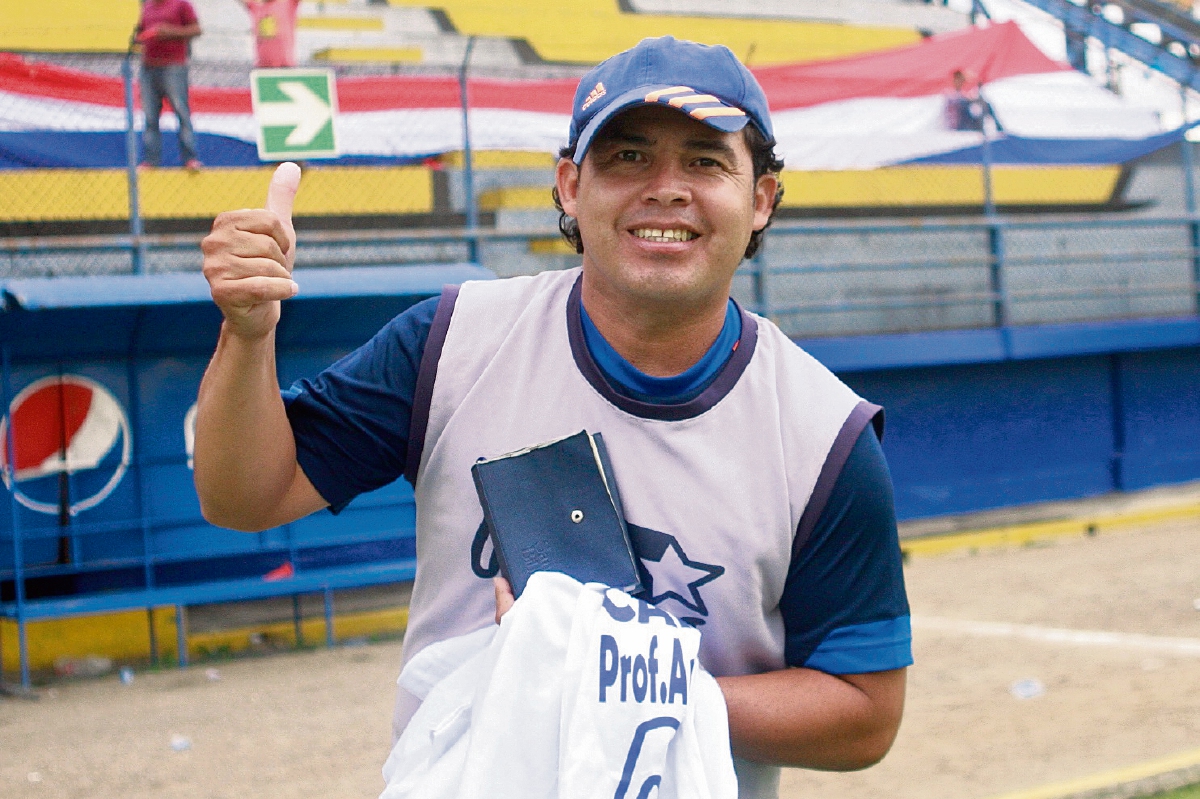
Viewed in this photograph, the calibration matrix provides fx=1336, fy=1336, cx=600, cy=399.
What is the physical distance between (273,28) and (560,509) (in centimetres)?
859

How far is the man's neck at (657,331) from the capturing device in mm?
1935

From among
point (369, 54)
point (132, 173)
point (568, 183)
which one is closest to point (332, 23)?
point (369, 54)

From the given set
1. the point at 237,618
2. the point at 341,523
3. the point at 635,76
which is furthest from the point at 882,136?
the point at 635,76

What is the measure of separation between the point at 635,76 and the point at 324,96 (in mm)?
6878

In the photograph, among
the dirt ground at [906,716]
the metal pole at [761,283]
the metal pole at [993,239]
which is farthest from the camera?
the metal pole at [993,239]

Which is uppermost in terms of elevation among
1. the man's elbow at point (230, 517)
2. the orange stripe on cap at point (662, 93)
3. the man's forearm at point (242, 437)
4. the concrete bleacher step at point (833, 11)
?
the concrete bleacher step at point (833, 11)

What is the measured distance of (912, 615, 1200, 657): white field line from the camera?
6.88m

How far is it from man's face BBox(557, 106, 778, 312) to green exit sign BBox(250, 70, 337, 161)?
6674 mm

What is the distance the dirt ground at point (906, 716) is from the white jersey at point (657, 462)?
3192mm

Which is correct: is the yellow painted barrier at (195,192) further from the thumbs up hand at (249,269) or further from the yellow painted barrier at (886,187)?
the thumbs up hand at (249,269)

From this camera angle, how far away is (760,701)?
1.86 meters

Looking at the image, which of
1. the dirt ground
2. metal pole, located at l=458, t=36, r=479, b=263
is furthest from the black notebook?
metal pole, located at l=458, t=36, r=479, b=263

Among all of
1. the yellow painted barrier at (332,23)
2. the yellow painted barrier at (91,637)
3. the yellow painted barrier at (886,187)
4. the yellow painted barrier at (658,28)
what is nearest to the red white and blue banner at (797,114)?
the yellow painted barrier at (886,187)

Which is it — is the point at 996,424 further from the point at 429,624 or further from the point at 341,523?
the point at 429,624
